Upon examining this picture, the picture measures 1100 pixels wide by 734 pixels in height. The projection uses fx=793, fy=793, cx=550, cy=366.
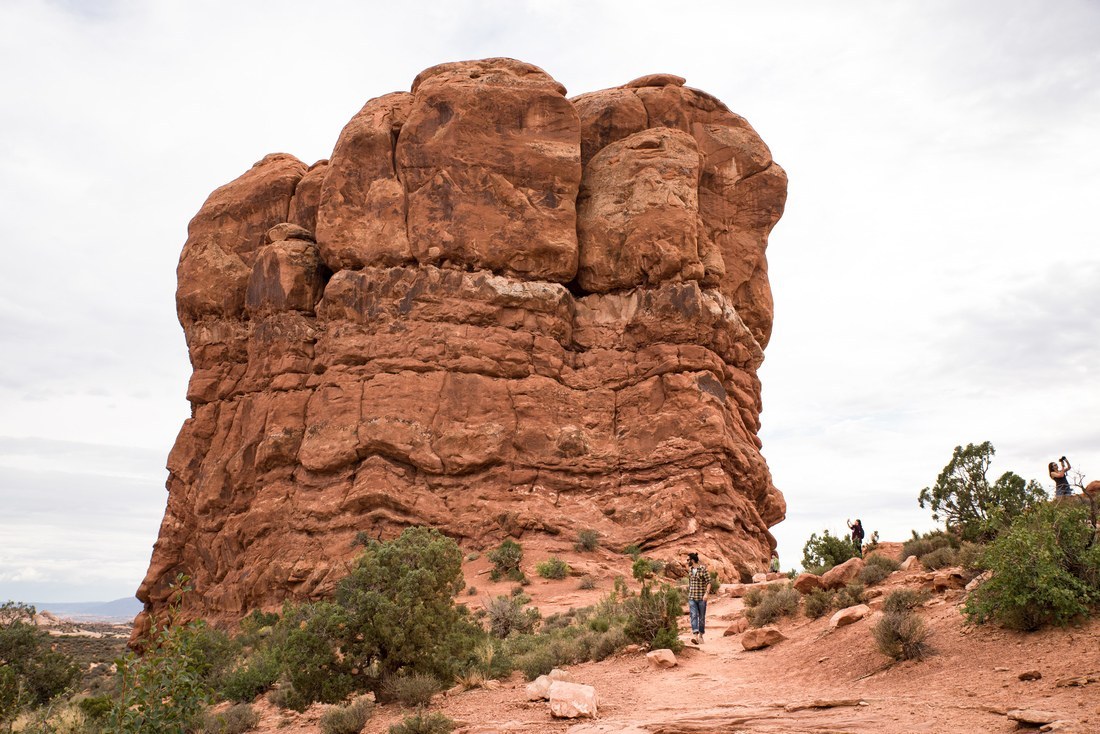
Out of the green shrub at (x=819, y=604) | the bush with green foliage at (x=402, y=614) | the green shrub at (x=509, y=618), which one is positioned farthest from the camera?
the green shrub at (x=509, y=618)

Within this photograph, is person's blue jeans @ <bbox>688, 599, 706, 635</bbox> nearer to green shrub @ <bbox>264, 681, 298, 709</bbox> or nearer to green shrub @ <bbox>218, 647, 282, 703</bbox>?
green shrub @ <bbox>264, 681, 298, 709</bbox>

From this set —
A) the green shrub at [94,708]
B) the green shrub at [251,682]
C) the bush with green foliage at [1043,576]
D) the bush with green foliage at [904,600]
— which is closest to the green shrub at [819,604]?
the bush with green foliage at [904,600]

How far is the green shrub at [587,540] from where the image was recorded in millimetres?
24781

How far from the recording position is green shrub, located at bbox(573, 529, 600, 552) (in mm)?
24781

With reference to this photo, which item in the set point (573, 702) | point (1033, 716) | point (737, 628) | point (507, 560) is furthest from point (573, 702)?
point (507, 560)

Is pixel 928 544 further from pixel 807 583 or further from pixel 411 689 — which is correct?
pixel 411 689

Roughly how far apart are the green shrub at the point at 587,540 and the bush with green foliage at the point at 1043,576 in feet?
51.7

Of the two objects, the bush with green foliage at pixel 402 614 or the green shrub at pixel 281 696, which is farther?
the bush with green foliage at pixel 402 614

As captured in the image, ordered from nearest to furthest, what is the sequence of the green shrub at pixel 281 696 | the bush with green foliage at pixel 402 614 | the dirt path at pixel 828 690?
the dirt path at pixel 828 690, the green shrub at pixel 281 696, the bush with green foliage at pixel 402 614

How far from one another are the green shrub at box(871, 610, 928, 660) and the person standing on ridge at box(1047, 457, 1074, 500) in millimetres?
7489

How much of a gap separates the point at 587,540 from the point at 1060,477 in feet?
43.8

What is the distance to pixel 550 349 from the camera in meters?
28.9

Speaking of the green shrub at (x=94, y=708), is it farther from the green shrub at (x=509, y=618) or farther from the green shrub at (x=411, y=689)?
the green shrub at (x=509, y=618)

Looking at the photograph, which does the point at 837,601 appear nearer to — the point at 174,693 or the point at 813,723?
the point at 813,723
